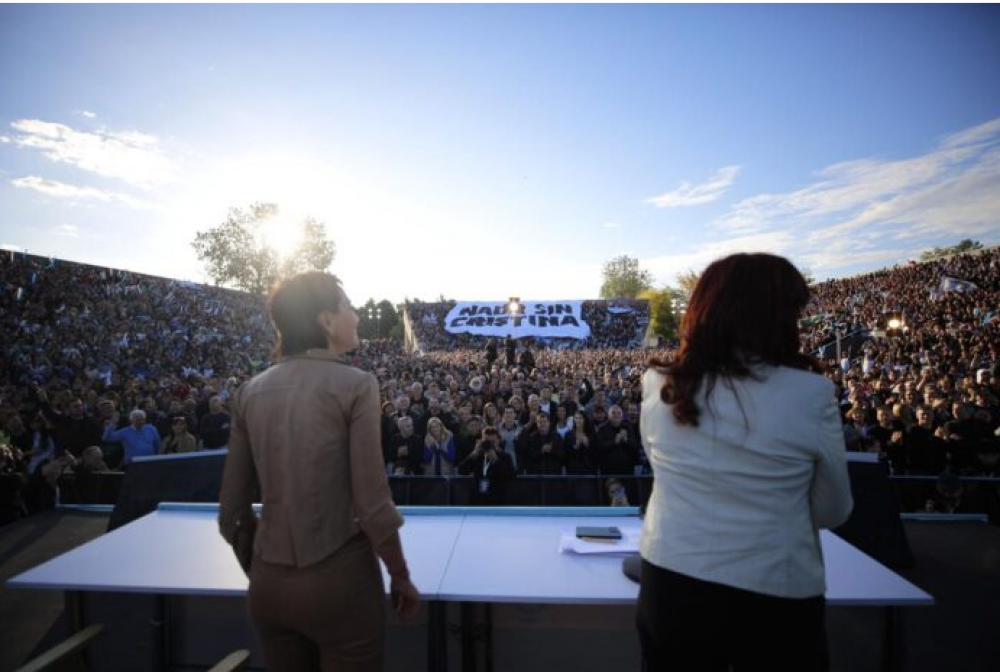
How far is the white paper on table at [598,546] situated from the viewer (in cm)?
223

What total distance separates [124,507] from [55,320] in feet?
52.6

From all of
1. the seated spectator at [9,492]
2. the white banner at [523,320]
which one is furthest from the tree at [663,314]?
the seated spectator at [9,492]

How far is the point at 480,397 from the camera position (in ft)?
30.9

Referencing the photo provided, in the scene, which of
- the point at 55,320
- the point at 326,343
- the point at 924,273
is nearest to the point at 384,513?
the point at 326,343

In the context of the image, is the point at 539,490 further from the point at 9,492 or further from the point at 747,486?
the point at 9,492

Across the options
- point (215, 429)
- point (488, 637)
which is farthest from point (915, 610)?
point (215, 429)

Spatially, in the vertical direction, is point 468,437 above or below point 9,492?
above

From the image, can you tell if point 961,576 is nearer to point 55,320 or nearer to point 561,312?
point 55,320

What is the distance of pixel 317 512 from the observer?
1424 mm

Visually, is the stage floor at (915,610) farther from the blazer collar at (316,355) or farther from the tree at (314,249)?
the tree at (314,249)

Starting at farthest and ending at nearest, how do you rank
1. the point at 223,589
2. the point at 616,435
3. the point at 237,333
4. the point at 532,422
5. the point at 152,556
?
the point at 237,333 → the point at 532,422 → the point at 616,435 → the point at 152,556 → the point at 223,589

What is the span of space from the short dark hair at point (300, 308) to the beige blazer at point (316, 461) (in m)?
0.06

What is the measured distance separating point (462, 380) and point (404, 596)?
11.4 metres

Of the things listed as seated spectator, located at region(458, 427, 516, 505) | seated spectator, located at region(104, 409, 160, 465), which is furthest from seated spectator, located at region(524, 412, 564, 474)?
seated spectator, located at region(104, 409, 160, 465)
